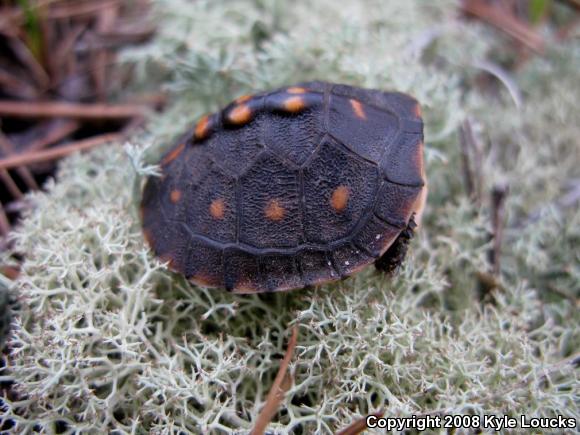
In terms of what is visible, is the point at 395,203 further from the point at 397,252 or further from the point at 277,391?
the point at 277,391

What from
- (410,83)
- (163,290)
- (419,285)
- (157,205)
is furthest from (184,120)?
(419,285)

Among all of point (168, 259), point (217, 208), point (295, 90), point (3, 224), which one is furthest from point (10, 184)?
point (295, 90)

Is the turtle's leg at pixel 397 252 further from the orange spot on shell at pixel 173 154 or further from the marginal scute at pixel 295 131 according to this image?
the orange spot on shell at pixel 173 154

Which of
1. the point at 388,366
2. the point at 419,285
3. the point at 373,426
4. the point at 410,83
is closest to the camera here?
the point at 373,426

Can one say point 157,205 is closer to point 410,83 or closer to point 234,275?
point 234,275

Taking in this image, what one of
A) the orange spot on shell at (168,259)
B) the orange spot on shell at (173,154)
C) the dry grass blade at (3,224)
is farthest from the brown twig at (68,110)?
the orange spot on shell at (168,259)
